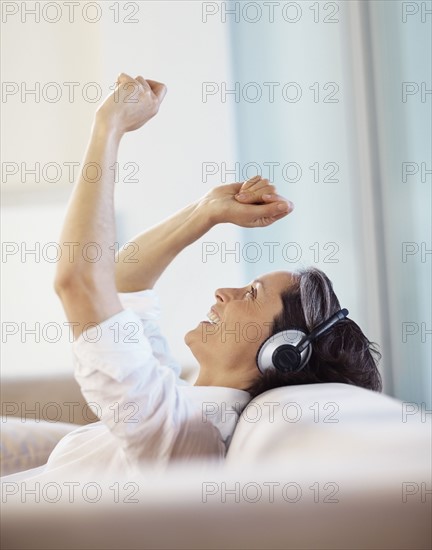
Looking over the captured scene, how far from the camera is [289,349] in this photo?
1253mm

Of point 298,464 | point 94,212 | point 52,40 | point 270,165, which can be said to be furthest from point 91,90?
point 298,464

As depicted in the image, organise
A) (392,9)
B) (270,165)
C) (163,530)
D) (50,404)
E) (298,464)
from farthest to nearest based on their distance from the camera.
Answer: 1. (270,165)
2. (392,9)
3. (50,404)
4. (298,464)
5. (163,530)

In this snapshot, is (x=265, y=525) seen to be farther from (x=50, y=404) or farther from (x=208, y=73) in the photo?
(x=208, y=73)

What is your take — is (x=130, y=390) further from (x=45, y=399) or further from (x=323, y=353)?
(x=45, y=399)

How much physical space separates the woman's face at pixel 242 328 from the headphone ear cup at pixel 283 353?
0.10 ft

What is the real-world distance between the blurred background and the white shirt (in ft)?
4.58

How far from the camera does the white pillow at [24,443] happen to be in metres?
1.71

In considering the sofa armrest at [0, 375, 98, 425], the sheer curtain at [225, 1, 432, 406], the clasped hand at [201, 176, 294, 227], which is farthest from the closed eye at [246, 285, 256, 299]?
the sheer curtain at [225, 1, 432, 406]

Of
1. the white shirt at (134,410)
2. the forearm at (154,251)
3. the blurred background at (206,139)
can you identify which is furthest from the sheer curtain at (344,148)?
the white shirt at (134,410)

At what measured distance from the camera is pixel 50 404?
2180mm

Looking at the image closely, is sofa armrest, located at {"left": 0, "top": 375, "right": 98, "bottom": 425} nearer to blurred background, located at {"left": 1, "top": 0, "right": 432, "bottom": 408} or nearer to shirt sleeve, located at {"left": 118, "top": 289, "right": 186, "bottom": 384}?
blurred background, located at {"left": 1, "top": 0, "right": 432, "bottom": 408}

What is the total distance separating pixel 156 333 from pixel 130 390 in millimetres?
448

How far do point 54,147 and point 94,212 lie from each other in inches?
72.3

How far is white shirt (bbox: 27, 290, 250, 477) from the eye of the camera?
1035 millimetres
